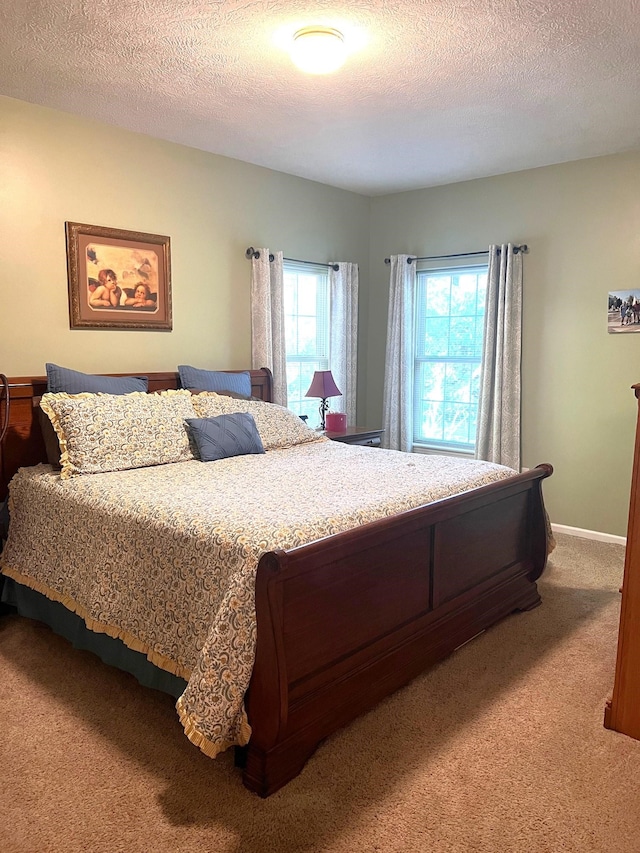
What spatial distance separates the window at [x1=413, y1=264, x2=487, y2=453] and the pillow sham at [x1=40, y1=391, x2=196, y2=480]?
2.58 m

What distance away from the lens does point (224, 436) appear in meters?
3.36

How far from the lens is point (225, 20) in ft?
7.98

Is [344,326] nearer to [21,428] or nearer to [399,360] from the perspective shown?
[399,360]

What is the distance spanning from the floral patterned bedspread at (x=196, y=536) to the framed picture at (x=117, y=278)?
3.42 ft

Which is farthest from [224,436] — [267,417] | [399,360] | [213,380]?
[399,360]

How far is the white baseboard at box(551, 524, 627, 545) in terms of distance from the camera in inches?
170

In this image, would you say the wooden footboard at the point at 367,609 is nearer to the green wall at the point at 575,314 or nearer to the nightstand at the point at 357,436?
the green wall at the point at 575,314

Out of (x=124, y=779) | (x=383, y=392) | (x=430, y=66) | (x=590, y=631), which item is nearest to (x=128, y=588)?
(x=124, y=779)

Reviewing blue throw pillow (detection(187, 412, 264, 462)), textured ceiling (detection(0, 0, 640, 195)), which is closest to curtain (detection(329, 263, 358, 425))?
textured ceiling (detection(0, 0, 640, 195))

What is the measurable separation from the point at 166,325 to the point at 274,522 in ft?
7.41

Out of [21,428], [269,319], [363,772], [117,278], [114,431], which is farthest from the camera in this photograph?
[269,319]

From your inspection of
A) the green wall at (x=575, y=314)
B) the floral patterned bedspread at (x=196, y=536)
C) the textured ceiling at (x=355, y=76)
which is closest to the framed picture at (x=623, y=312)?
the green wall at (x=575, y=314)

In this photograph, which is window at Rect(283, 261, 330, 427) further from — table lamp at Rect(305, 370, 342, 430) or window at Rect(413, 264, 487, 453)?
window at Rect(413, 264, 487, 453)

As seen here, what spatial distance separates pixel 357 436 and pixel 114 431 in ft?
6.43
